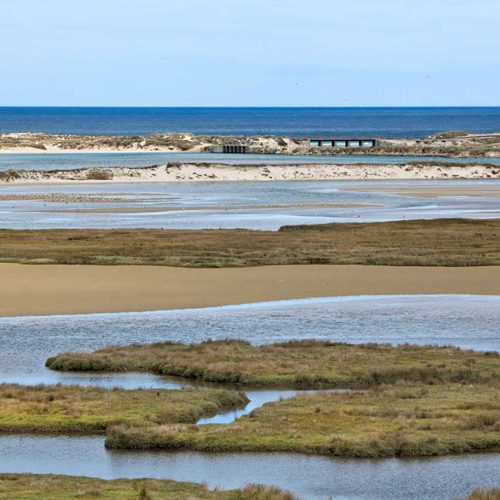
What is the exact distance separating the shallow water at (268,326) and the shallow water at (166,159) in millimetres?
81559

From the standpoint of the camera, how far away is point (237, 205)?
74.7 meters

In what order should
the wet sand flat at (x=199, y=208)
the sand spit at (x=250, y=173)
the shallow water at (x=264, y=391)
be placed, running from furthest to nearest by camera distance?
the sand spit at (x=250, y=173) < the wet sand flat at (x=199, y=208) < the shallow water at (x=264, y=391)

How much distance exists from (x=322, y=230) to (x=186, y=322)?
22880mm

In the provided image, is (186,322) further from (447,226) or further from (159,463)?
(447,226)

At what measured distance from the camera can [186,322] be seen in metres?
32.6

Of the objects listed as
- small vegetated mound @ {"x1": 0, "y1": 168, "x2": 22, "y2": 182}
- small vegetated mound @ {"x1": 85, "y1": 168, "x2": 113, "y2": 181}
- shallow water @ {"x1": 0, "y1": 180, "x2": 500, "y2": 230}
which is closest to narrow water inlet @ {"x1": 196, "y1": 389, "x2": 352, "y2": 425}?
shallow water @ {"x1": 0, "y1": 180, "x2": 500, "y2": 230}

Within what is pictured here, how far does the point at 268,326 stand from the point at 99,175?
7195 centimetres

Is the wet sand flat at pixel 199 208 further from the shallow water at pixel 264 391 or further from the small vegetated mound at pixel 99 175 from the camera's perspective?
the shallow water at pixel 264 391

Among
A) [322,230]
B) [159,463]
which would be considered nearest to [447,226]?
[322,230]

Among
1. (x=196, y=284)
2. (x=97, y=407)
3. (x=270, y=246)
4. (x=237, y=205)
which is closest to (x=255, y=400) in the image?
(x=97, y=407)

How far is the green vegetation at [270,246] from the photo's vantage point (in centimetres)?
4334

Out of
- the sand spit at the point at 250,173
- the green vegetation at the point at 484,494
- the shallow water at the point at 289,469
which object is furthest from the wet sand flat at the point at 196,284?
the sand spit at the point at 250,173

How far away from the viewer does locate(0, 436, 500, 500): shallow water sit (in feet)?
58.6

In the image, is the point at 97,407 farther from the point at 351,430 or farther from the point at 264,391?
the point at 351,430
